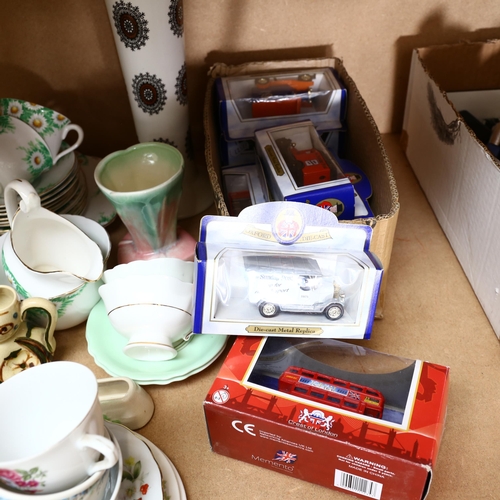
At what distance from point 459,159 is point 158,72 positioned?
393 millimetres

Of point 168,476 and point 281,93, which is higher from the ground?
point 281,93

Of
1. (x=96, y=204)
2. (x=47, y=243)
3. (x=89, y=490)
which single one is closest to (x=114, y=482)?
(x=89, y=490)

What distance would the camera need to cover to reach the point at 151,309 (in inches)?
22.0

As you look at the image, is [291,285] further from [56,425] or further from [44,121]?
[44,121]

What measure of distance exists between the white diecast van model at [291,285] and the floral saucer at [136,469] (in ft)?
0.56

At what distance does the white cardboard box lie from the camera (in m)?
0.62

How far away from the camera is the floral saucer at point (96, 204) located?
2.47 ft

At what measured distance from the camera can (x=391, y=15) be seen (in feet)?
2.64

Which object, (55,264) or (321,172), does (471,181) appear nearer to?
(321,172)

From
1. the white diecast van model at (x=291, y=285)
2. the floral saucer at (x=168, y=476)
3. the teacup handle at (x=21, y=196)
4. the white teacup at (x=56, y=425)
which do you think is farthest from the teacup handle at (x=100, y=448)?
the teacup handle at (x=21, y=196)

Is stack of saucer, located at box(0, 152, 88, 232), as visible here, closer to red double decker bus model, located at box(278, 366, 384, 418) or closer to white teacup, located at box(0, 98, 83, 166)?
white teacup, located at box(0, 98, 83, 166)

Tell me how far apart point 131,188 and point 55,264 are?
5.4 inches

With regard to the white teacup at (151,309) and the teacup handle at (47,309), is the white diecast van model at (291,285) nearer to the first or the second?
the white teacup at (151,309)

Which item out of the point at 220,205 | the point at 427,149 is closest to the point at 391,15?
the point at 427,149
